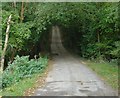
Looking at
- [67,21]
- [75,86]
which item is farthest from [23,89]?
[67,21]

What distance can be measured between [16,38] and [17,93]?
13981 millimetres

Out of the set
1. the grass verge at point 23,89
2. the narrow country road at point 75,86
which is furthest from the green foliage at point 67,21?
the grass verge at point 23,89

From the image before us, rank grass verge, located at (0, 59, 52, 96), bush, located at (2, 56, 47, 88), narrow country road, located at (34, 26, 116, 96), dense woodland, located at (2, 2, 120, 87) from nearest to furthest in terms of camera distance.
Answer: grass verge, located at (0, 59, 52, 96), narrow country road, located at (34, 26, 116, 96), bush, located at (2, 56, 47, 88), dense woodland, located at (2, 2, 120, 87)

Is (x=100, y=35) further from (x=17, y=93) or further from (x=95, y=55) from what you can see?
(x=17, y=93)

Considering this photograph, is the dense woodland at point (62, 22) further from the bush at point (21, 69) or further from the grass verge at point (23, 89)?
the grass verge at point (23, 89)

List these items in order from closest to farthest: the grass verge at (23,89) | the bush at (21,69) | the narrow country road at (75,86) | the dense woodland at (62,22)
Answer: the grass verge at (23,89) → the narrow country road at (75,86) → the bush at (21,69) → the dense woodland at (62,22)

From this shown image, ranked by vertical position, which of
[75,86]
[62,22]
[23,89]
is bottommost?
[75,86]

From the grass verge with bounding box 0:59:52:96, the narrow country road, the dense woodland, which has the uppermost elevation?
the dense woodland

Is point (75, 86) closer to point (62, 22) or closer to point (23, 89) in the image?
point (23, 89)

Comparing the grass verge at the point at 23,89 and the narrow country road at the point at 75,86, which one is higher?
the grass verge at the point at 23,89

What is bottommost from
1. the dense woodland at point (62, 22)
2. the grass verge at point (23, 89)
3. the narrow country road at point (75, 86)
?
the narrow country road at point (75, 86)

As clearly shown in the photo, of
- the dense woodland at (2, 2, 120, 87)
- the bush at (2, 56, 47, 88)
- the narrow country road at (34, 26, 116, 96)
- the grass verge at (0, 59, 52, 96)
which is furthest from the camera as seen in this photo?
the dense woodland at (2, 2, 120, 87)

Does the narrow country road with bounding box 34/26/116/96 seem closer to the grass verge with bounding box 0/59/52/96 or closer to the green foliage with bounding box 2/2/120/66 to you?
the grass verge with bounding box 0/59/52/96

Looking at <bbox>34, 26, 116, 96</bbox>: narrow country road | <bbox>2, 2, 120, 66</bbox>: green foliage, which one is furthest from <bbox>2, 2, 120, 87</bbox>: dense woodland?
<bbox>34, 26, 116, 96</bbox>: narrow country road
